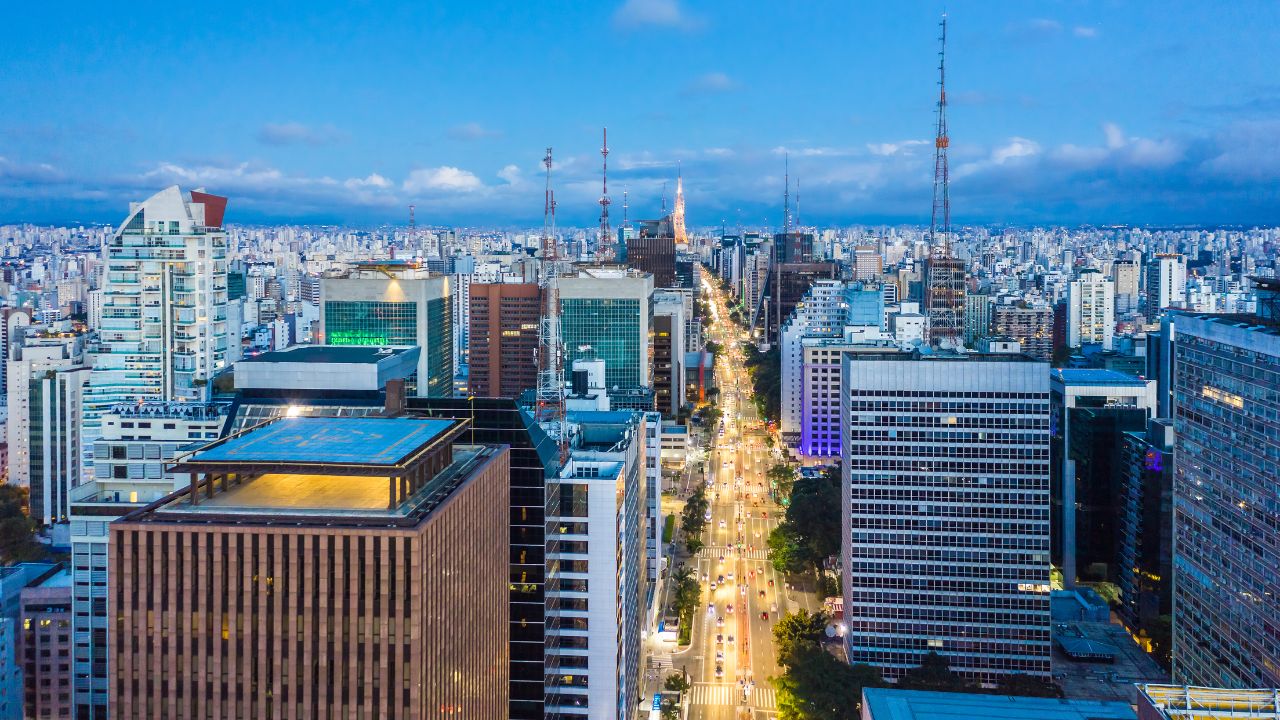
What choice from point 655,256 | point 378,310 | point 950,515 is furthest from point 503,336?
point 655,256

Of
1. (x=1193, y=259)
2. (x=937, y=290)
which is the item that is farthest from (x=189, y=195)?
(x=1193, y=259)

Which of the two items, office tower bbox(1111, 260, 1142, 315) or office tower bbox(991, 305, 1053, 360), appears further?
office tower bbox(1111, 260, 1142, 315)

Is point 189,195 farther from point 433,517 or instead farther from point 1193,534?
point 1193,534

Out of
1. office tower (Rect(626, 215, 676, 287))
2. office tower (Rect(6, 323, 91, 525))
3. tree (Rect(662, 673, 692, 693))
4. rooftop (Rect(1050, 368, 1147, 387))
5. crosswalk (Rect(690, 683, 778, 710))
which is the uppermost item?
office tower (Rect(626, 215, 676, 287))

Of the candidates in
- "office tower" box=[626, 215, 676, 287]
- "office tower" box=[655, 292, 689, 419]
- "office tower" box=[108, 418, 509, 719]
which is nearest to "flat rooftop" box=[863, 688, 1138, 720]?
"office tower" box=[108, 418, 509, 719]

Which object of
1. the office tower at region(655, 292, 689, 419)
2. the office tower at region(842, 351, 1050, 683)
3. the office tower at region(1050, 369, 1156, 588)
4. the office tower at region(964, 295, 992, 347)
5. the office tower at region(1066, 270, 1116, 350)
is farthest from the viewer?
the office tower at region(964, 295, 992, 347)

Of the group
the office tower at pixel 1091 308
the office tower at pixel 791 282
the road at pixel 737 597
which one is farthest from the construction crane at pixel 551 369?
the office tower at pixel 1091 308

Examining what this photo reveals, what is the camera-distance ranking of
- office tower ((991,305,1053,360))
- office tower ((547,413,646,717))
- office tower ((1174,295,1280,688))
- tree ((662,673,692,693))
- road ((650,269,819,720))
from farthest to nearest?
office tower ((991,305,1053,360)) → road ((650,269,819,720)) → tree ((662,673,692,693)) → office tower ((547,413,646,717)) → office tower ((1174,295,1280,688))

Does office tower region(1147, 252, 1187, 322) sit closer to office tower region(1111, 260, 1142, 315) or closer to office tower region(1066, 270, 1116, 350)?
office tower region(1066, 270, 1116, 350)
